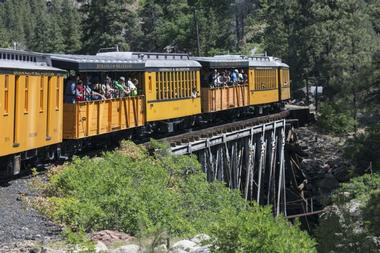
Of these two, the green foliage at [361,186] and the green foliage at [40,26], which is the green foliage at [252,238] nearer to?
the green foliage at [361,186]

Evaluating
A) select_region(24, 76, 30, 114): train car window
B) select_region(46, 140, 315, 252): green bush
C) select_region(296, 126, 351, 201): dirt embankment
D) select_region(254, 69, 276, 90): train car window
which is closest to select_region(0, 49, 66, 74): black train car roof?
select_region(24, 76, 30, 114): train car window

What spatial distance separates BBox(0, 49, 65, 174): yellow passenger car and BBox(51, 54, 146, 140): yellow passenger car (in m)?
0.80

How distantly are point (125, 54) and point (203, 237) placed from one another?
569 inches

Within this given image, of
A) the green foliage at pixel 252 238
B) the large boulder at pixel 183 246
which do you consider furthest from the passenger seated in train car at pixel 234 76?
the green foliage at pixel 252 238

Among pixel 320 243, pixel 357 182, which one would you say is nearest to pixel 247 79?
pixel 357 182

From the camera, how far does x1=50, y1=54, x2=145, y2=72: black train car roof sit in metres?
18.7

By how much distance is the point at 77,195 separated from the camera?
13562mm

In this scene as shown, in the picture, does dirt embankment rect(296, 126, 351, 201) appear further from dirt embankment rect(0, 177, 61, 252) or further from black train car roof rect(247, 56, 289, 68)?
dirt embankment rect(0, 177, 61, 252)

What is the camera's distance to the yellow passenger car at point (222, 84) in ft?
101

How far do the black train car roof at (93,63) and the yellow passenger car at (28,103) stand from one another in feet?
2.47

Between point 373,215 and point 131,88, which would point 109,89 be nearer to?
point 131,88

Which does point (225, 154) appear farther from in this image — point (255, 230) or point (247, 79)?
point (255, 230)

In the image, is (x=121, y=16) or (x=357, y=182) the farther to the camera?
(x=121, y=16)

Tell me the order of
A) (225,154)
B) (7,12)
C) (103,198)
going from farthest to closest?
(7,12), (225,154), (103,198)
